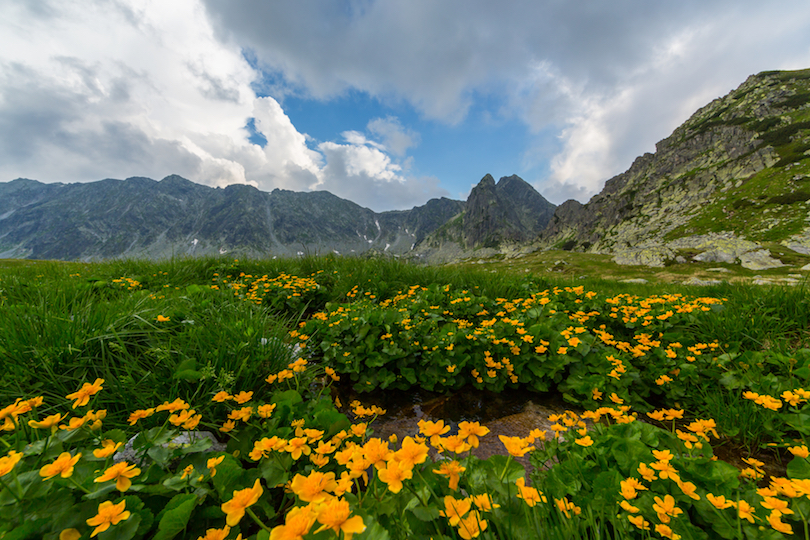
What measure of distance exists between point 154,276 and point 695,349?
8797 millimetres

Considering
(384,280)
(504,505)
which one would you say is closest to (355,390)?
(504,505)

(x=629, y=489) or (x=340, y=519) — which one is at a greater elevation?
(x=340, y=519)

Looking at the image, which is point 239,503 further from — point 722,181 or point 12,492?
point 722,181

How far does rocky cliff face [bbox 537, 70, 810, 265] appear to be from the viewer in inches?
2125

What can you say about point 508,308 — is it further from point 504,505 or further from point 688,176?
point 688,176

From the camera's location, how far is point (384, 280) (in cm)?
657

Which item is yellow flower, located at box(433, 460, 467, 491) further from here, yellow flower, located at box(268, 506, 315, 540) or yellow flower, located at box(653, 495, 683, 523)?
yellow flower, located at box(653, 495, 683, 523)

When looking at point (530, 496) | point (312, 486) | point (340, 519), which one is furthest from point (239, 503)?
point (530, 496)

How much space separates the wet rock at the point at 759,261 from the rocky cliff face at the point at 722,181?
2430cm

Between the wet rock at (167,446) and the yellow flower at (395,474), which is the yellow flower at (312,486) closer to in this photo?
the yellow flower at (395,474)

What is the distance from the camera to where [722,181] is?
2827 inches

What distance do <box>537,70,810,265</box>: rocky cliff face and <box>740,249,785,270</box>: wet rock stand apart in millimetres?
24304

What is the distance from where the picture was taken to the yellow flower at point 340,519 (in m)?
0.78

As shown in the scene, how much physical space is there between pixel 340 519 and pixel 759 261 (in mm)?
28190
